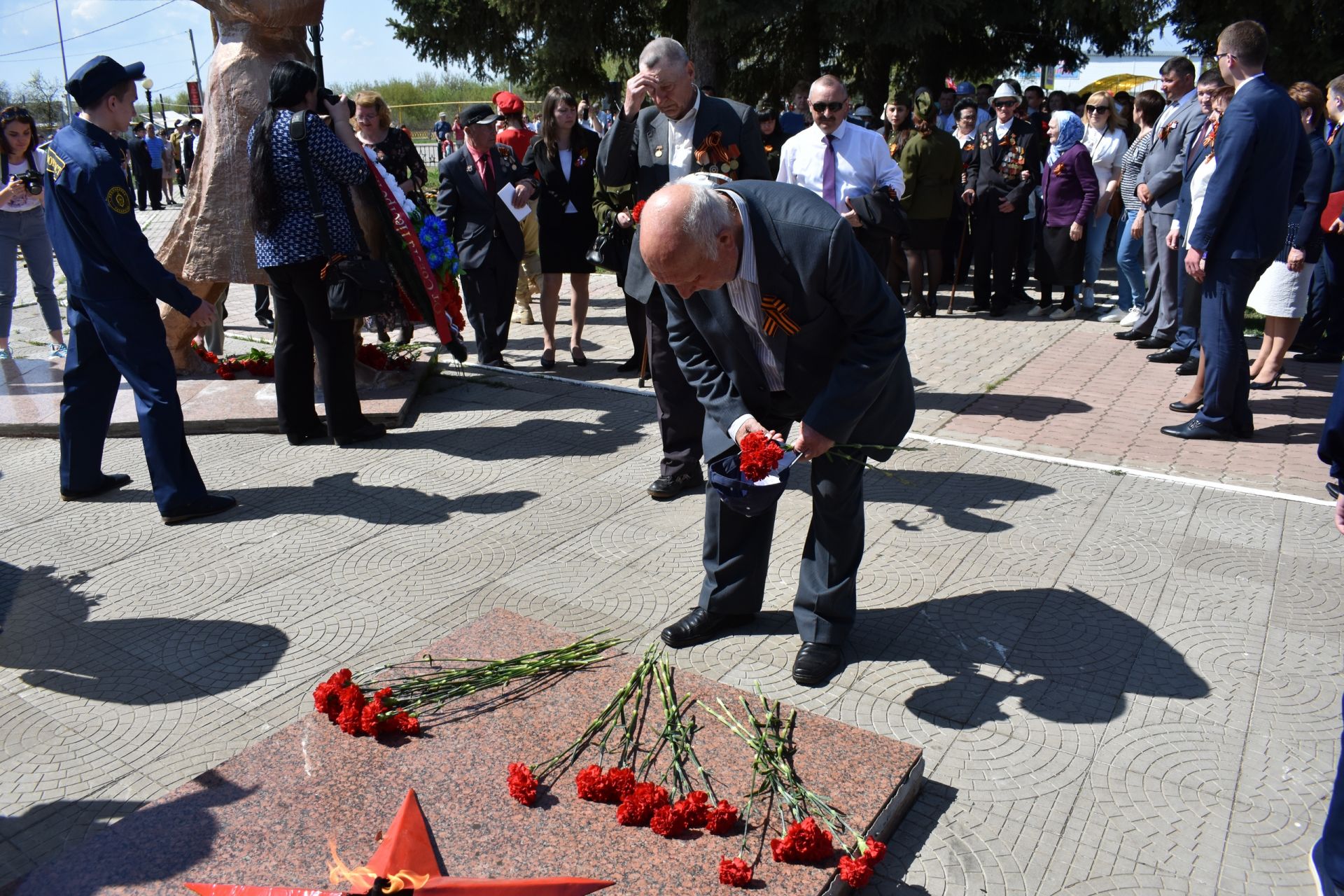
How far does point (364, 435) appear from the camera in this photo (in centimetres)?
623

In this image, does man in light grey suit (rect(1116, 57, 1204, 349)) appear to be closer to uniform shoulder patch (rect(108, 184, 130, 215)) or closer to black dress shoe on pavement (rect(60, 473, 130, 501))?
uniform shoulder patch (rect(108, 184, 130, 215))

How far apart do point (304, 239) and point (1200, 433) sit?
5.24m

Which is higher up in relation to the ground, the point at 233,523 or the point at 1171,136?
the point at 1171,136

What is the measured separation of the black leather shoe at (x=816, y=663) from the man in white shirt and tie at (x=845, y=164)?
3.29 meters

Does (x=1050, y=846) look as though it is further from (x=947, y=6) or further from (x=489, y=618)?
(x=947, y=6)

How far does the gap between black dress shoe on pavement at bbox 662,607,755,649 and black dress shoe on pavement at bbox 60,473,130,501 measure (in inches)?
133

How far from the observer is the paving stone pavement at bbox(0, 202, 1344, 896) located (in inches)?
115

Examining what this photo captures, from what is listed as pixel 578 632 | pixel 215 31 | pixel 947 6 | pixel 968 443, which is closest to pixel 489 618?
pixel 578 632

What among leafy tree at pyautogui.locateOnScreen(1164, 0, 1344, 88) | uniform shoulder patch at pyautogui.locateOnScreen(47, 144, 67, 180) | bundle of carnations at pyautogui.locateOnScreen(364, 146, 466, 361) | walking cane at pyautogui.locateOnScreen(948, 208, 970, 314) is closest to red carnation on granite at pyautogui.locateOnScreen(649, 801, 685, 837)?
uniform shoulder patch at pyautogui.locateOnScreen(47, 144, 67, 180)

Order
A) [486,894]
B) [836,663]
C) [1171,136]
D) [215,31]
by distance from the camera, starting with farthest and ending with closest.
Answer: [1171,136]
[215,31]
[836,663]
[486,894]

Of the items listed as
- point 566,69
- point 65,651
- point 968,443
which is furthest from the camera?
point 566,69

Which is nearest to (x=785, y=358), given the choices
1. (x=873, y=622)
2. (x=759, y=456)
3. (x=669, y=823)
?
(x=759, y=456)

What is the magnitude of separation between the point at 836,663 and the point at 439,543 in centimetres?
205

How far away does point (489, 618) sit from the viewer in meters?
3.81
